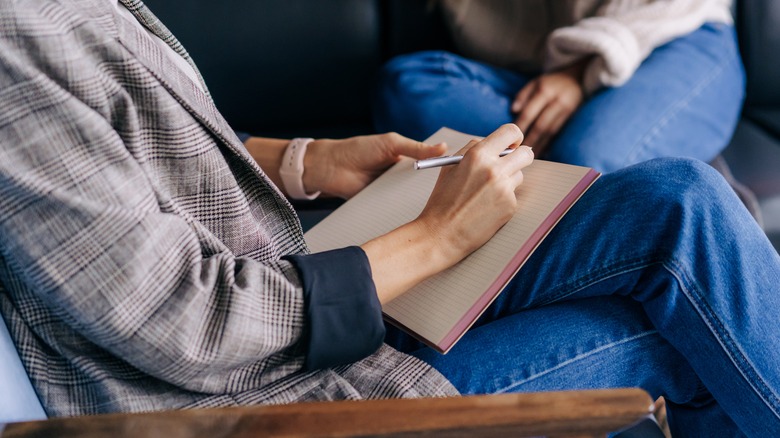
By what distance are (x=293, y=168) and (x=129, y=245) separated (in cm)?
45

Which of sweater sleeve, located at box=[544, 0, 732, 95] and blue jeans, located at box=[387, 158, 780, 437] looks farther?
sweater sleeve, located at box=[544, 0, 732, 95]

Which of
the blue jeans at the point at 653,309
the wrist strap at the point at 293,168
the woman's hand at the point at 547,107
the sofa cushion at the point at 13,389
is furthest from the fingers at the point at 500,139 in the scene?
the woman's hand at the point at 547,107

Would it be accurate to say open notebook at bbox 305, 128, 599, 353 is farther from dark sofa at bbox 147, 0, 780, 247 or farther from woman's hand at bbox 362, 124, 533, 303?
dark sofa at bbox 147, 0, 780, 247

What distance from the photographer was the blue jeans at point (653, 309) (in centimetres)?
65

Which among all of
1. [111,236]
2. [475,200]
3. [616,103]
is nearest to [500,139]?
[475,200]

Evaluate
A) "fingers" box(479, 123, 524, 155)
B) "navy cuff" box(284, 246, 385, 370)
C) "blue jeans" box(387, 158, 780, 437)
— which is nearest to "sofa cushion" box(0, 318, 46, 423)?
"navy cuff" box(284, 246, 385, 370)

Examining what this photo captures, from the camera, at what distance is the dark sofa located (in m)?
1.59

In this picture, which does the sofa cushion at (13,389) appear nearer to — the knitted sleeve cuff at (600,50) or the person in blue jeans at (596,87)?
the person in blue jeans at (596,87)

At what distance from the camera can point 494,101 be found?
1.33 meters

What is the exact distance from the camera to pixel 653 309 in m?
0.69

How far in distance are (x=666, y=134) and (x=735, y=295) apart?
0.66 m

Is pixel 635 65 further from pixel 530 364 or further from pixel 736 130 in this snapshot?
pixel 530 364

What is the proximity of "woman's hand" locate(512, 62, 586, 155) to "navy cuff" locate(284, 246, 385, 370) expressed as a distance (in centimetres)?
78

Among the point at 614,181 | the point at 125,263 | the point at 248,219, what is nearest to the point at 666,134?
the point at 614,181
